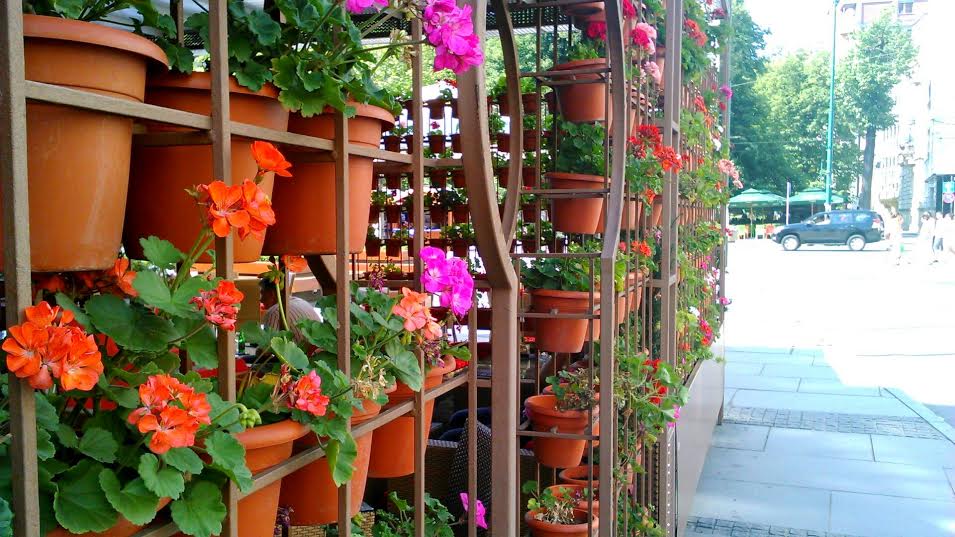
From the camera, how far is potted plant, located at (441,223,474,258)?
4.74 meters

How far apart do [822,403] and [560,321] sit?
14.9 ft

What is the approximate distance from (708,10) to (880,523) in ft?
10.4

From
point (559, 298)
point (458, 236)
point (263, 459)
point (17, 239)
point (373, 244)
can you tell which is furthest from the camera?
point (373, 244)

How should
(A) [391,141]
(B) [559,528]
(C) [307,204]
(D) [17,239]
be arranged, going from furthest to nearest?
(A) [391,141], (B) [559,528], (C) [307,204], (D) [17,239]

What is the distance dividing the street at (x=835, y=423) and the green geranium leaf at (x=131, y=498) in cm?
380

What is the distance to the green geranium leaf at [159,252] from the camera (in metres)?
0.84

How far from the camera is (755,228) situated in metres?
36.7

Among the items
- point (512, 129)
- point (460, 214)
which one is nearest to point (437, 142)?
point (460, 214)

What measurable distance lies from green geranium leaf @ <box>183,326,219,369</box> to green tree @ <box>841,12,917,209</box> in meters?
43.2

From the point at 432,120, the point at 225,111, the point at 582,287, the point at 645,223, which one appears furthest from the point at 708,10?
the point at 225,111

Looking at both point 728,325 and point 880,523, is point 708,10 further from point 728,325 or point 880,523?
point 728,325

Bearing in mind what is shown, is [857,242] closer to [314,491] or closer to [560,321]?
[560,321]

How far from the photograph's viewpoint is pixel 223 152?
91 centimetres

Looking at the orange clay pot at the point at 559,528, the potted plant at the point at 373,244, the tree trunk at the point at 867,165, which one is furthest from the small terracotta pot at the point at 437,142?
the tree trunk at the point at 867,165
